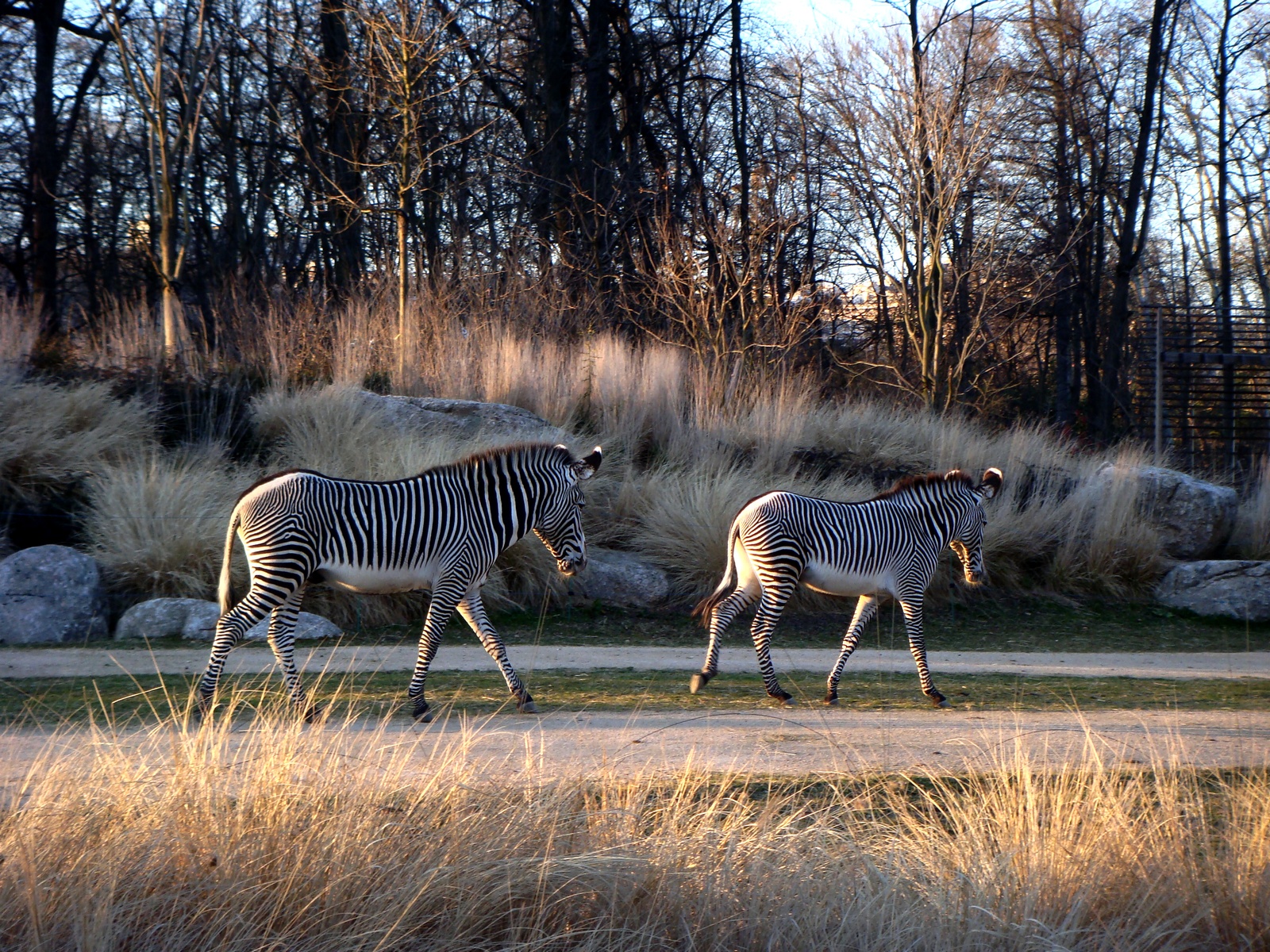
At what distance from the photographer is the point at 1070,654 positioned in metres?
11.4

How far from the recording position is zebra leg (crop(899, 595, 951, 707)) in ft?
26.2

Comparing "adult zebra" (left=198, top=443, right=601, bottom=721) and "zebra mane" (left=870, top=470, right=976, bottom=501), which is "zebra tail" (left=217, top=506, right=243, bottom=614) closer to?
"adult zebra" (left=198, top=443, right=601, bottom=721)

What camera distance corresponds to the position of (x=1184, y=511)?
1608cm

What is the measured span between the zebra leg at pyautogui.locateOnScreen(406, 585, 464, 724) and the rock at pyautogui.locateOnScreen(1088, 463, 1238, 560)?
11.6m

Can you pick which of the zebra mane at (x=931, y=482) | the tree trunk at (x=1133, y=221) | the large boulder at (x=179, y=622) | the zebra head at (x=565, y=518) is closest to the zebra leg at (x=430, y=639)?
the zebra head at (x=565, y=518)

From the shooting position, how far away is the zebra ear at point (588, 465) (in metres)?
8.41

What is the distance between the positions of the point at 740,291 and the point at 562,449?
1104 cm

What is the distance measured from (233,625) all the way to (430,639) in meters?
1.29

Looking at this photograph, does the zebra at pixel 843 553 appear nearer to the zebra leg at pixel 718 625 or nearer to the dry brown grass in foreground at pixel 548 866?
the zebra leg at pixel 718 625

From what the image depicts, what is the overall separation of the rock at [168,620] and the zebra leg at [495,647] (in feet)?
13.5

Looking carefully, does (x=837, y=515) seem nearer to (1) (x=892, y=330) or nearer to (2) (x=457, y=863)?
(2) (x=457, y=863)

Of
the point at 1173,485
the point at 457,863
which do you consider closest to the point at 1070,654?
the point at 1173,485

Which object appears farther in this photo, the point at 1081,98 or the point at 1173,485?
the point at 1081,98

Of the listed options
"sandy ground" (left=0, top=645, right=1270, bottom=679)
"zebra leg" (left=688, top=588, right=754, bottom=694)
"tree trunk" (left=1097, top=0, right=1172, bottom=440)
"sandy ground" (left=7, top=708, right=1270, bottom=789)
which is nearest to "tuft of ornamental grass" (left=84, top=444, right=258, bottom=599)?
"sandy ground" (left=0, top=645, right=1270, bottom=679)
